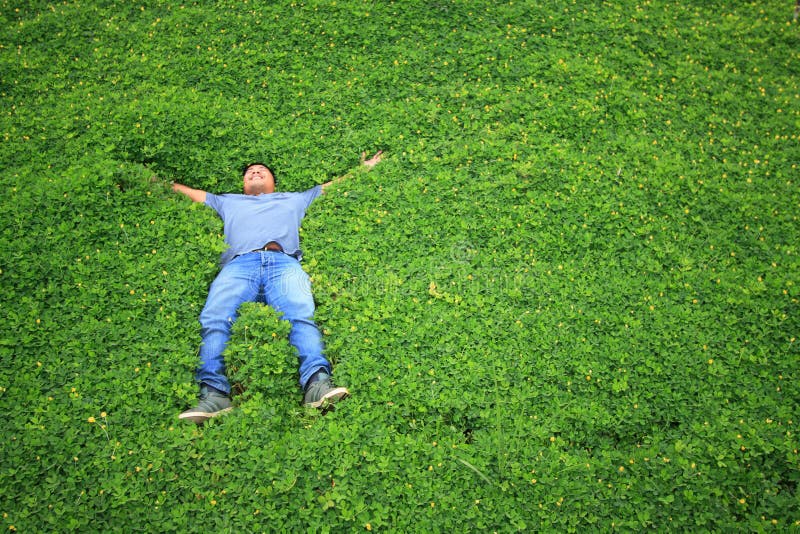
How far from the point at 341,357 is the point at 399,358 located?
1.98ft

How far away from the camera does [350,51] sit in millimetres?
8883

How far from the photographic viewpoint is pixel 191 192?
7.04 metres

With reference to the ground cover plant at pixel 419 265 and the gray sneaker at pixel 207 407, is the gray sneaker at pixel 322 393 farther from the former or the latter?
the gray sneaker at pixel 207 407

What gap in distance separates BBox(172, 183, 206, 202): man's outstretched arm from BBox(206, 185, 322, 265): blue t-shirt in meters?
0.08

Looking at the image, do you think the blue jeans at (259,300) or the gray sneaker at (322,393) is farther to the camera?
the blue jeans at (259,300)

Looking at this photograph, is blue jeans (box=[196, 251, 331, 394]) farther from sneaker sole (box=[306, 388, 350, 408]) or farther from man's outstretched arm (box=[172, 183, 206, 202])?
man's outstretched arm (box=[172, 183, 206, 202])

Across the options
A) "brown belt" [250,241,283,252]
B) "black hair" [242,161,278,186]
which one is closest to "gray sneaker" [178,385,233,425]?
"brown belt" [250,241,283,252]

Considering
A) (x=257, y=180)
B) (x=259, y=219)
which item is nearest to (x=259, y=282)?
(x=259, y=219)

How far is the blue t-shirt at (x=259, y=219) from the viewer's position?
Answer: 6.57m

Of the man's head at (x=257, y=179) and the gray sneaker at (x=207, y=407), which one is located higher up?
the man's head at (x=257, y=179)

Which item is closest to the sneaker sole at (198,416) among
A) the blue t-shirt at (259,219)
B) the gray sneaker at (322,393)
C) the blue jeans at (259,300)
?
the blue jeans at (259,300)

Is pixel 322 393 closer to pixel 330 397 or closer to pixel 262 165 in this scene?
pixel 330 397

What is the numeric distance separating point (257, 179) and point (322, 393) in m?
3.07

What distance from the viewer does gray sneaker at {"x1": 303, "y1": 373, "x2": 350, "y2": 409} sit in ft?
17.7
